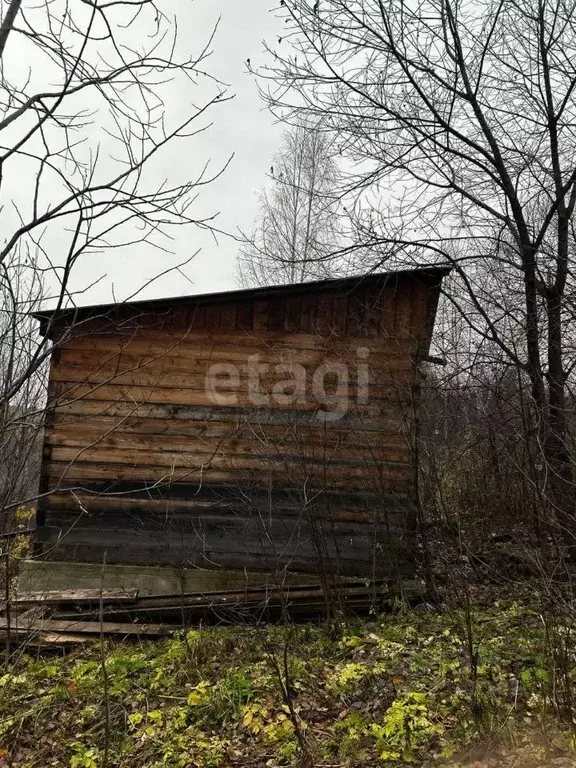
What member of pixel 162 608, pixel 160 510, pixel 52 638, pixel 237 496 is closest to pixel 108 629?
pixel 52 638

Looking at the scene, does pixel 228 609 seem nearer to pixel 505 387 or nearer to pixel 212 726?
pixel 212 726

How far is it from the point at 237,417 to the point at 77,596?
307 cm

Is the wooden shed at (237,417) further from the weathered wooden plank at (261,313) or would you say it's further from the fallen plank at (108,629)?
the fallen plank at (108,629)

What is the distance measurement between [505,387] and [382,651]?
4.24 m

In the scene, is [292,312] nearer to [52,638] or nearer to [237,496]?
[237,496]

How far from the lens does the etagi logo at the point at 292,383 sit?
7.66m

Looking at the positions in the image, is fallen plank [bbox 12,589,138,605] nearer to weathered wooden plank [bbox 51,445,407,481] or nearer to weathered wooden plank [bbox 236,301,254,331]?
weathered wooden plank [bbox 51,445,407,481]

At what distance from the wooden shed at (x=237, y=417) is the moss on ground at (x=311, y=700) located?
1581mm

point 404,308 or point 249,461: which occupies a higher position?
point 404,308

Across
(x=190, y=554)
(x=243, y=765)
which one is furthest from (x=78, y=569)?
(x=243, y=765)

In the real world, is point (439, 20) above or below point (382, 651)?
above

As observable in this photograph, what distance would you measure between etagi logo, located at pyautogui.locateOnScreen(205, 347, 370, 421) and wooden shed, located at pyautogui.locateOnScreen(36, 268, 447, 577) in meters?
0.02

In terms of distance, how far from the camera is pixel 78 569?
24.8 ft

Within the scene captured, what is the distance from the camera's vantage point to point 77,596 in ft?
23.2
